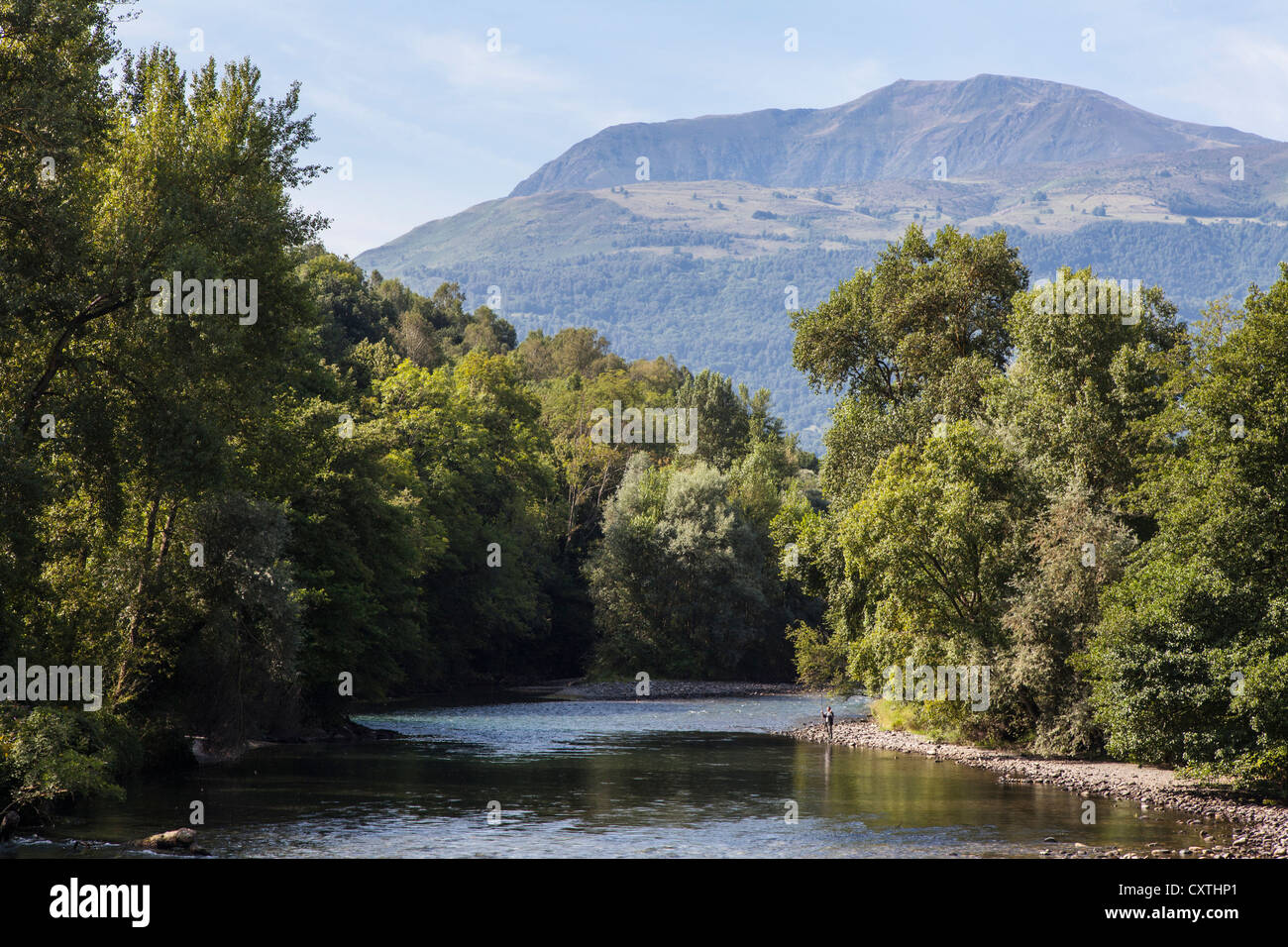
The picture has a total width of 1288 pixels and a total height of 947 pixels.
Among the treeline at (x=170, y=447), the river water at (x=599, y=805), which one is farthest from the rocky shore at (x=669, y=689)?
the river water at (x=599, y=805)

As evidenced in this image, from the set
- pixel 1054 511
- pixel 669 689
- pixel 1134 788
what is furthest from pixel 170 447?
pixel 669 689

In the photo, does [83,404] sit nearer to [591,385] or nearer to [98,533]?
[98,533]

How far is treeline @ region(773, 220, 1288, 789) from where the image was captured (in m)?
35.0

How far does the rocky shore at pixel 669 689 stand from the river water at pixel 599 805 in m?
29.4

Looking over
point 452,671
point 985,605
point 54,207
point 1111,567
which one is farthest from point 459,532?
point 54,207

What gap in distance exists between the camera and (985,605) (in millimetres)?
47625

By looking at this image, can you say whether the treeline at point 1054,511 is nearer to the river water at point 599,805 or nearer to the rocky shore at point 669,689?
the river water at point 599,805

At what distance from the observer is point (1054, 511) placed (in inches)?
1770

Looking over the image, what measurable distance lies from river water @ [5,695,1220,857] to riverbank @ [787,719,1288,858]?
1.03 m

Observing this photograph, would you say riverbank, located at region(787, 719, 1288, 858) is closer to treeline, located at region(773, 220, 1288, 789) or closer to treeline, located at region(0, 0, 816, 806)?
treeline, located at region(773, 220, 1288, 789)

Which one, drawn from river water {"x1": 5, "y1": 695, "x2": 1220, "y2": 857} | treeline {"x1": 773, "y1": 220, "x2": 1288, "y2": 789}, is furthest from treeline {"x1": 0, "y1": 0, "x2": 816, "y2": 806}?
treeline {"x1": 773, "y1": 220, "x2": 1288, "y2": 789}

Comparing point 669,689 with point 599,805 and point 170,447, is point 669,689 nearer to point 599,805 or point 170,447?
point 599,805

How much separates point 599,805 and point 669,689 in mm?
53049
